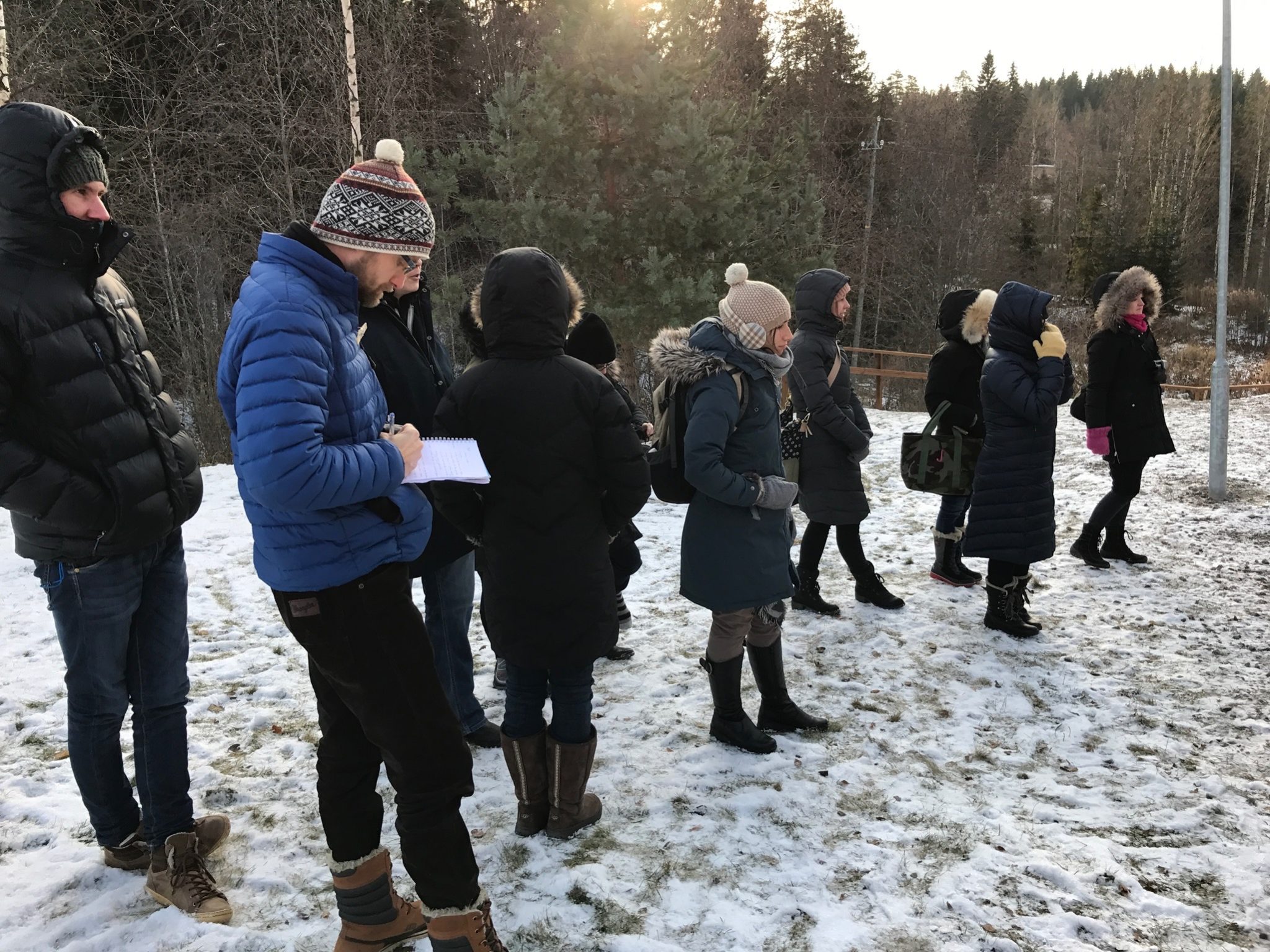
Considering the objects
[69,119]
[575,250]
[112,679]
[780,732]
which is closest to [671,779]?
[780,732]

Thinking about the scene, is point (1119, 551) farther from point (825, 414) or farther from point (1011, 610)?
point (825, 414)

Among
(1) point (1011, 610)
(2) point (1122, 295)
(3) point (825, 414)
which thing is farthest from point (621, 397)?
(2) point (1122, 295)

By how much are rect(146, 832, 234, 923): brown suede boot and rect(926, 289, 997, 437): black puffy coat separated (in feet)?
14.9

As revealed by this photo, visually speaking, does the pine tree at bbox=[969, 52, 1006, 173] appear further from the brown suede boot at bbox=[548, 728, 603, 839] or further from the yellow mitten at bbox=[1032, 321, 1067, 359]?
the brown suede boot at bbox=[548, 728, 603, 839]

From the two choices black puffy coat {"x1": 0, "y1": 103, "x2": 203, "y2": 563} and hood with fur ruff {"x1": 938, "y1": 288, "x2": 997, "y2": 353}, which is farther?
hood with fur ruff {"x1": 938, "y1": 288, "x2": 997, "y2": 353}

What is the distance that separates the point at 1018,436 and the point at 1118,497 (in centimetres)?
A: 193

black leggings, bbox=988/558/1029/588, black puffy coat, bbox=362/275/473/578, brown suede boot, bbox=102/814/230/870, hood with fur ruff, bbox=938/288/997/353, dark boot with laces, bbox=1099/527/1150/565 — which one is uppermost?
hood with fur ruff, bbox=938/288/997/353

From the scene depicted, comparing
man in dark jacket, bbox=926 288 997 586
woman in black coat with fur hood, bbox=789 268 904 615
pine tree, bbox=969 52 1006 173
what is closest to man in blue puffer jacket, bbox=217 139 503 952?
woman in black coat with fur hood, bbox=789 268 904 615

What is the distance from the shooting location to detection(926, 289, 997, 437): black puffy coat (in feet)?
17.1

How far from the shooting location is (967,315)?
517 centimetres

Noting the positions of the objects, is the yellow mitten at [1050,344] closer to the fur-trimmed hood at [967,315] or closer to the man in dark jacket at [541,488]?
the fur-trimmed hood at [967,315]

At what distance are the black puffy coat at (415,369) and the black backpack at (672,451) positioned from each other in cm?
84

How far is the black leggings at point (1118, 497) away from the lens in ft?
18.9

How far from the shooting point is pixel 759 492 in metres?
3.27
